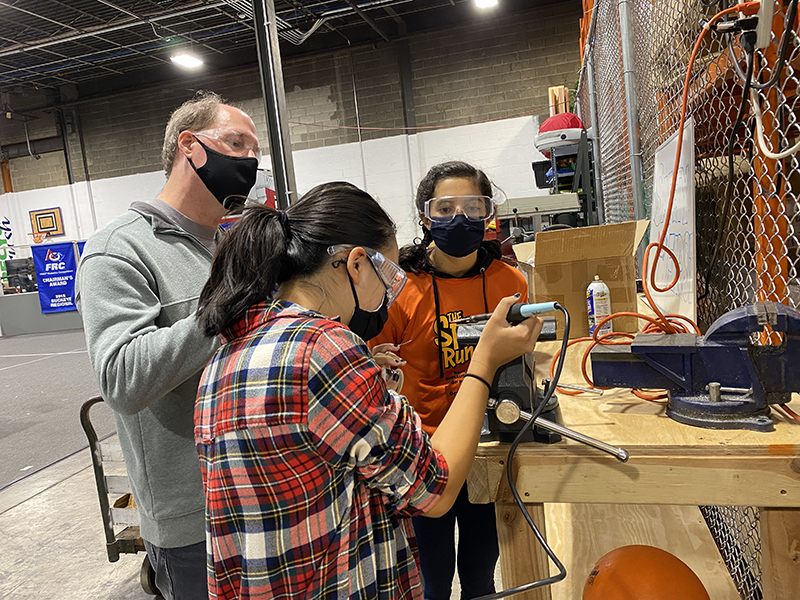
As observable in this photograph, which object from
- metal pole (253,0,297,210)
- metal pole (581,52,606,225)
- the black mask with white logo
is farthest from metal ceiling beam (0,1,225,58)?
the black mask with white logo

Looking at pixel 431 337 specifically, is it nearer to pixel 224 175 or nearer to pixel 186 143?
pixel 224 175

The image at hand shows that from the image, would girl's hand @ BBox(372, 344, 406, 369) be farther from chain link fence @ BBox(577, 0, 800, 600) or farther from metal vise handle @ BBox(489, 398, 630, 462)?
chain link fence @ BBox(577, 0, 800, 600)

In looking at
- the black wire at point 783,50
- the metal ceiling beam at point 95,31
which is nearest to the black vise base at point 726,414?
the black wire at point 783,50

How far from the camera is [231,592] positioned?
0.90m

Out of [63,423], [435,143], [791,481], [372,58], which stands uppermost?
[372,58]

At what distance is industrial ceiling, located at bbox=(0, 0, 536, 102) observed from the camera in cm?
824

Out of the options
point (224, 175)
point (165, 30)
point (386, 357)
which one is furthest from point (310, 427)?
point (165, 30)

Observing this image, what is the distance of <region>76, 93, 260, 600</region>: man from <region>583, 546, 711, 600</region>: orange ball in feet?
2.92

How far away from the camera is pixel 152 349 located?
109 cm

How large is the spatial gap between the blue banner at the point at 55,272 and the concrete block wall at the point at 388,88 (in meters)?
2.06

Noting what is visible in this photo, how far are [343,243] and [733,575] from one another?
1.47m

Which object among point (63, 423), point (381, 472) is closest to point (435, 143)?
point (63, 423)

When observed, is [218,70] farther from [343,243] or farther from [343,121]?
[343,243]

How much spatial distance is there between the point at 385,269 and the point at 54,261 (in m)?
12.6
